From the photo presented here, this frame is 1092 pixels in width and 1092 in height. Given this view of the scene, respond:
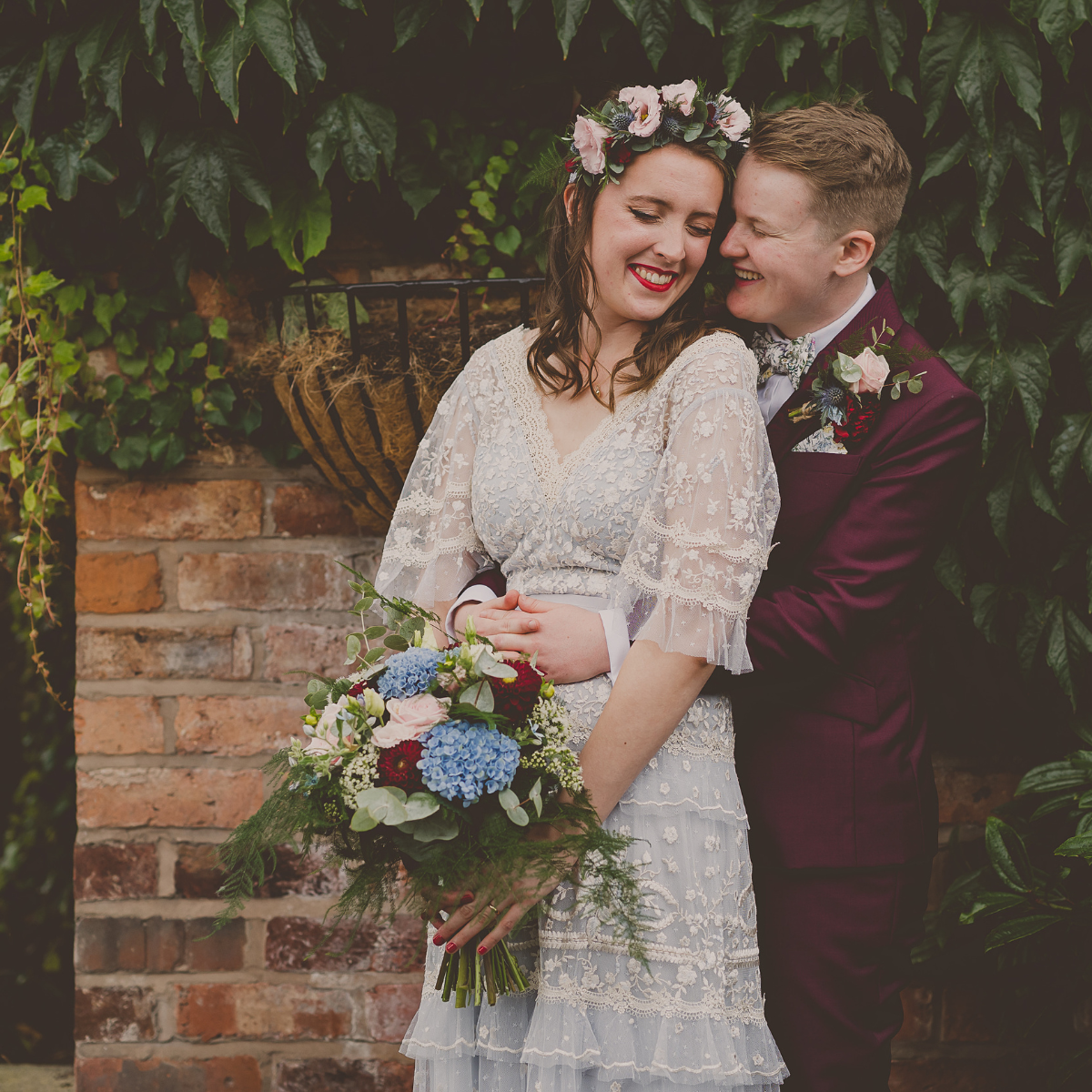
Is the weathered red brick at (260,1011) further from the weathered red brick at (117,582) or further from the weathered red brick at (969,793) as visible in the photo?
the weathered red brick at (969,793)

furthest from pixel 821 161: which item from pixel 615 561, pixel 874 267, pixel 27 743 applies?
pixel 27 743

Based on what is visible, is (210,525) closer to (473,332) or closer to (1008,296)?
(473,332)

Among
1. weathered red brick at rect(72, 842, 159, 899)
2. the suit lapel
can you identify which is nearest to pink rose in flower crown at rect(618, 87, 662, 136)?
the suit lapel

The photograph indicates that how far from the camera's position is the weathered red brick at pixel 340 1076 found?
7.04ft

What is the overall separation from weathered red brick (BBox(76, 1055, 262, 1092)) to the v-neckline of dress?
59.5 inches

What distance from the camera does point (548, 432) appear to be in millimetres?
1521

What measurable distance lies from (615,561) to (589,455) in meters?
0.16

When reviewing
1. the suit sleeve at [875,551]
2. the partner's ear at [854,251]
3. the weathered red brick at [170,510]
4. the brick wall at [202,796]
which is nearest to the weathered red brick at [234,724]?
the brick wall at [202,796]

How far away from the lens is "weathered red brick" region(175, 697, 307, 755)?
2.14 m

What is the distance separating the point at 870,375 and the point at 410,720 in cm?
85

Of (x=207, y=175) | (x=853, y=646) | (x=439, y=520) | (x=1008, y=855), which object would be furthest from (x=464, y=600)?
(x=1008, y=855)

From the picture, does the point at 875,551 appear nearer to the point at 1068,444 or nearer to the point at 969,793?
the point at 1068,444

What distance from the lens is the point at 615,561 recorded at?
57.9 inches

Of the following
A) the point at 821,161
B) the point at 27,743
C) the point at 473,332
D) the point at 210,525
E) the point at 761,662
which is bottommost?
the point at 27,743
